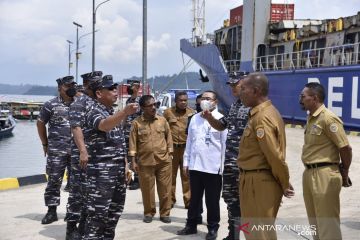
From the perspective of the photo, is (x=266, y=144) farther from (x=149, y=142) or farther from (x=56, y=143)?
(x=56, y=143)

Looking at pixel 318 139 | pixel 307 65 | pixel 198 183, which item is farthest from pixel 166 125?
pixel 307 65

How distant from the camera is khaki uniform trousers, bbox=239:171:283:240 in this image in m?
3.39

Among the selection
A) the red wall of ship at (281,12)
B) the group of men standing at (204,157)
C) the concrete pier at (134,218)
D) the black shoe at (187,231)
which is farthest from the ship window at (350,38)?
the black shoe at (187,231)

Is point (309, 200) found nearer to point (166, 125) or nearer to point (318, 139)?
point (318, 139)

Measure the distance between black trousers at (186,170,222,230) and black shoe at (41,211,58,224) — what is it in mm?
1759

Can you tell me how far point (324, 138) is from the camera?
404cm

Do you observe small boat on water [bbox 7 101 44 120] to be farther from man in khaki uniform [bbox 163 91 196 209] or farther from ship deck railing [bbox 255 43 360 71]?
man in khaki uniform [bbox 163 91 196 209]

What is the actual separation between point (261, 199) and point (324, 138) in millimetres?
1001

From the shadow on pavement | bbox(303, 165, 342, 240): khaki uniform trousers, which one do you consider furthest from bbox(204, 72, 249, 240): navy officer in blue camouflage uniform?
the shadow on pavement

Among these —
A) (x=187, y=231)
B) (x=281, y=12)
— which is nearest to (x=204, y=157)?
(x=187, y=231)

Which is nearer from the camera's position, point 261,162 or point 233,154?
point 261,162

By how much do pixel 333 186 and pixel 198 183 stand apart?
1.60 m

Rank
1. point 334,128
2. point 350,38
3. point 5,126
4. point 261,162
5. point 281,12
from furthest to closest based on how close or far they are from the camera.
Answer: point 5,126 < point 281,12 < point 350,38 < point 334,128 < point 261,162

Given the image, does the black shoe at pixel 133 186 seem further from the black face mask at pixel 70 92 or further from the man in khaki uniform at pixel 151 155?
the black face mask at pixel 70 92
